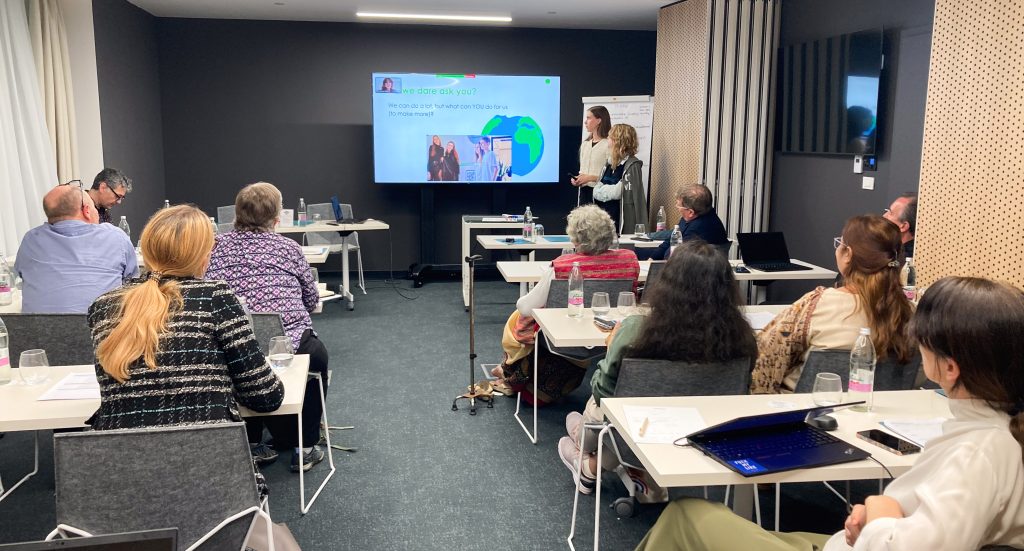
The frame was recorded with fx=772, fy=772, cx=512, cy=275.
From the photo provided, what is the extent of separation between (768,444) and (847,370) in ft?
2.62

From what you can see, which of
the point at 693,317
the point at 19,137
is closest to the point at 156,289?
the point at 693,317

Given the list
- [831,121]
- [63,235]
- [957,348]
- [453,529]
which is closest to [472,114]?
[831,121]

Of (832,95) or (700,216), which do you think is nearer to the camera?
(700,216)

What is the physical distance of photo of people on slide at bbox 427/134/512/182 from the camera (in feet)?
26.7

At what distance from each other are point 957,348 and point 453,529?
6.67 ft

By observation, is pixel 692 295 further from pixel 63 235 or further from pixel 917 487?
pixel 63 235

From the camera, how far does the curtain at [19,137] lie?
531 centimetres

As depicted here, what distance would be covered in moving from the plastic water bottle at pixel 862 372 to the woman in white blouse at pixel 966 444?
2.53ft

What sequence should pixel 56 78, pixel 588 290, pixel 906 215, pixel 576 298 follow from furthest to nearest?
pixel 56 78
pixel 906 215
pixel 588 290
pixel 576 298

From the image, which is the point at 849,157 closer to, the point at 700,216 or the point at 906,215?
the point at 700,216

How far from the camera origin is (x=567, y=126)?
8727 millimetres

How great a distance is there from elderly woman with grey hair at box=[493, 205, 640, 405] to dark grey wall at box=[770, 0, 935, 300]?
2.41 m

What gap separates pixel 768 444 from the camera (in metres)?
1.94

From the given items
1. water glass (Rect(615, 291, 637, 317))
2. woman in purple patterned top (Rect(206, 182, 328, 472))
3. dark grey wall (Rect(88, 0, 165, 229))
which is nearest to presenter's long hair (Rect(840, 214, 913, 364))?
water glass (Rect(615, 291, 637, 317))
